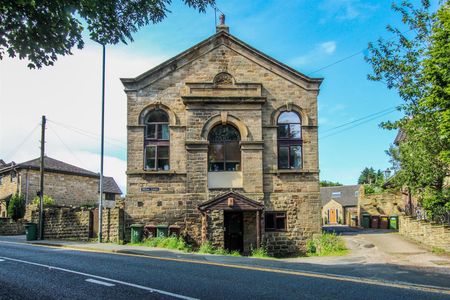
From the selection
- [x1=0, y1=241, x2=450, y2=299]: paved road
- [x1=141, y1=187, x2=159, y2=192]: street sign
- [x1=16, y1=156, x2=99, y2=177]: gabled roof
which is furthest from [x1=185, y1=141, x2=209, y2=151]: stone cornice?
[x1=16, y1=156, x2=99, y2=177]: gabled roof

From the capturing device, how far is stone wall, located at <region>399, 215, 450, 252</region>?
18.0m

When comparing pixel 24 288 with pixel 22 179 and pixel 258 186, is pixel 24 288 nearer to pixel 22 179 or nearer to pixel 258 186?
pixel 258 186

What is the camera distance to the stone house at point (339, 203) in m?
65.4

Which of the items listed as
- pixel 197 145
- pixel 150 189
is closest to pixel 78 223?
pixel 150 189

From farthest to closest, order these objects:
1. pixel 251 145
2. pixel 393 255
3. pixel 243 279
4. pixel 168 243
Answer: pixel 251 145
pixel 168 243
pixel 393 255
pixel 243 279

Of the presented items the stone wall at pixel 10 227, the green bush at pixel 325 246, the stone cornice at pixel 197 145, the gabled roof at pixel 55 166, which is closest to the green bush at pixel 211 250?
the green bush at pixel 325 246

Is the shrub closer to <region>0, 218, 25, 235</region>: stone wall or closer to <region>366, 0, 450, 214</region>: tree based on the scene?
<region>366, 0, 450, 214</region>: tree

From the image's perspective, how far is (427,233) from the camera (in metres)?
19.9

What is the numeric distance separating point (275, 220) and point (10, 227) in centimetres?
2387

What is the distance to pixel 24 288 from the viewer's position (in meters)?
8.51

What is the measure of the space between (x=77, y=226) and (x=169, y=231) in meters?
6.44

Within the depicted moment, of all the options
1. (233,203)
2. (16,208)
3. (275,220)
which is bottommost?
(275,220)

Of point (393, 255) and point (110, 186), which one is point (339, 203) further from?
point (393, 255)

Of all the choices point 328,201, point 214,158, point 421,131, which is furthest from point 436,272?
point 328,201
